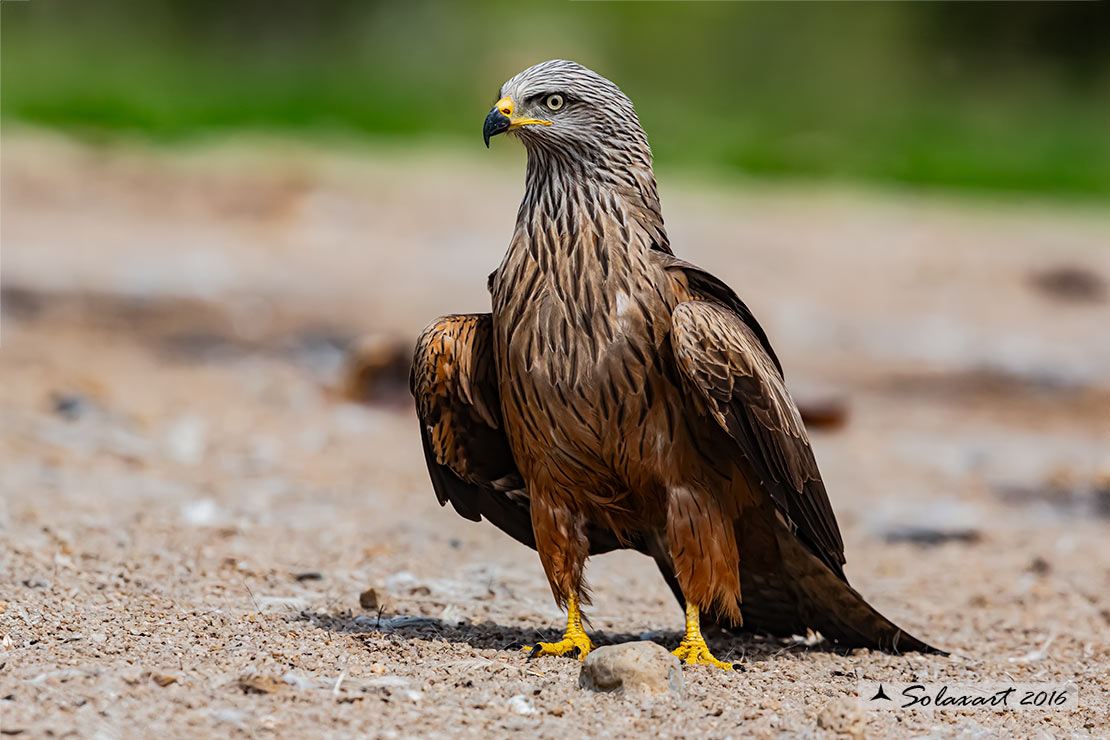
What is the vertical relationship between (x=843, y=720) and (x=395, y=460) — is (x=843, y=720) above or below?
above

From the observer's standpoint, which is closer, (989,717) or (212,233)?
(989,717)

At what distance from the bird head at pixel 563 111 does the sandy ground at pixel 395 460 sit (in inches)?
64.2

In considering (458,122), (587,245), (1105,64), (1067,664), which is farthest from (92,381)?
(1105,64)

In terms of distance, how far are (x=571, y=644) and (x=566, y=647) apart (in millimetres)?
26

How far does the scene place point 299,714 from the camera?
3.44 meters

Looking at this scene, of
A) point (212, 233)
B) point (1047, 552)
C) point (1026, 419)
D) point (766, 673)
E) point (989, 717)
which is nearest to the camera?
point (989, 717)

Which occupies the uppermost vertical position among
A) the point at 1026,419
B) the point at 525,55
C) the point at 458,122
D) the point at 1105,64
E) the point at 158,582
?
the point at 1105,64

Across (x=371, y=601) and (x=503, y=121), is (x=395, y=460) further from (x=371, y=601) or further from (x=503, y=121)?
(x=503, y=121)

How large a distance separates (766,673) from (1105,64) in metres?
25.7

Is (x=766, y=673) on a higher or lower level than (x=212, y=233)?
lower

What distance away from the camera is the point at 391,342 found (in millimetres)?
9219

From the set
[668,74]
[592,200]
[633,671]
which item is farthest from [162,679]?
[668,74]

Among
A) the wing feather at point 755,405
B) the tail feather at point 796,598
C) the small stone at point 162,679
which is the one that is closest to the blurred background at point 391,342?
the small stone at point 162,679

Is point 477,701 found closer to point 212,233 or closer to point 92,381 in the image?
point 92,381
